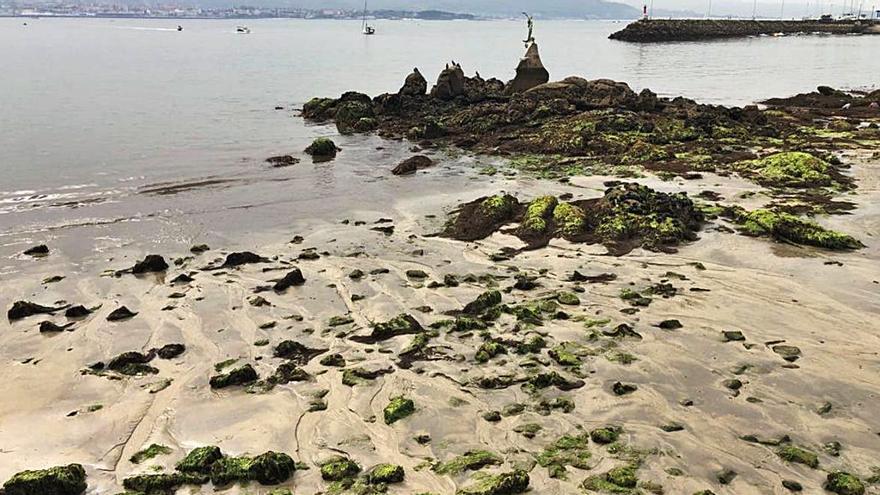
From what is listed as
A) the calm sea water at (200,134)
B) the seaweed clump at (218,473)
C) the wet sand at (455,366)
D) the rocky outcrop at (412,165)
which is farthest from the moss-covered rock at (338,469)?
the rocky outcrop at (412,165)

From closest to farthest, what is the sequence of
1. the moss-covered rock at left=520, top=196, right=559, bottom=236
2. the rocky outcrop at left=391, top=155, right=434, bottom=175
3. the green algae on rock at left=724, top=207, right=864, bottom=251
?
the green algae on rock at left=724, top=207, right=864, bottom=251
the moss-covered rock at left=520, top=196, right=559, bottom=236
the rocky outcrop at left=391, top=155, right=434, bottom=175

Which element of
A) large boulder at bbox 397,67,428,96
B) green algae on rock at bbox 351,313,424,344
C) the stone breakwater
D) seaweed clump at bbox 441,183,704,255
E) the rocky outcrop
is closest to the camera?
green algae on rock at bbox 351,313,424,344

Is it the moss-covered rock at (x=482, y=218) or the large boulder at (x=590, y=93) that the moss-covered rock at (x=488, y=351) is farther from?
the large boulder at (x=590, y=93)

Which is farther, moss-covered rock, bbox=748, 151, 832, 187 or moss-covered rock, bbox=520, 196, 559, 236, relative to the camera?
moss-covered rock, bbox=748, 151, 832, 187

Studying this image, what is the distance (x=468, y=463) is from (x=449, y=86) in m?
29.4

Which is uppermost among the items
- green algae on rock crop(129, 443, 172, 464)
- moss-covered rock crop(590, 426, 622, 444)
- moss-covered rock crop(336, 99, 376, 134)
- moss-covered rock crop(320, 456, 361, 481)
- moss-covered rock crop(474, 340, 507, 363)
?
moss-covered rock crop(336, 99, 376, 134)

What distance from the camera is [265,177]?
20.6 meters

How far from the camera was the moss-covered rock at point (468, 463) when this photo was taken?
6.55 m

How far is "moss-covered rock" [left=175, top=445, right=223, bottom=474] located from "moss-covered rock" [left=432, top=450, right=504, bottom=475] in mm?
2120

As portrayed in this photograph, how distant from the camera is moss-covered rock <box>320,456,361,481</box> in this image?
6477 millimetres

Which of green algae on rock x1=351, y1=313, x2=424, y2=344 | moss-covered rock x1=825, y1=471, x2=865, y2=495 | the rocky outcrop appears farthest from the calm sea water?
moss-covered rock x1=825, y1=471, x2=865, y2=495

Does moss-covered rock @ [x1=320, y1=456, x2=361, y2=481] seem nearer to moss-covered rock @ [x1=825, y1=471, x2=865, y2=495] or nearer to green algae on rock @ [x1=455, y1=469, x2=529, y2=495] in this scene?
green algae on rock @ [x1=455, y1=469, x2=529, y2=495]

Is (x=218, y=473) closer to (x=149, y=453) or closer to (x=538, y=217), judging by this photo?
(x=149, y=453)

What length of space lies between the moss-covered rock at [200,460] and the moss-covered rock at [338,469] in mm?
1043
